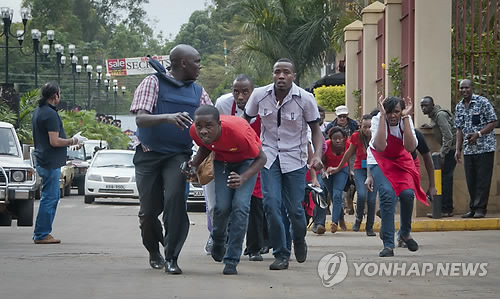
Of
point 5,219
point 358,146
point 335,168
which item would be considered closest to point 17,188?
point 5,219

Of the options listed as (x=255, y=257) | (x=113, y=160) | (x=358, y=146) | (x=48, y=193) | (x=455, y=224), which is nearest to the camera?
(x=255, y=257)

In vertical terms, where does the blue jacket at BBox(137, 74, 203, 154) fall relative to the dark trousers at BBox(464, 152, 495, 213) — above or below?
above

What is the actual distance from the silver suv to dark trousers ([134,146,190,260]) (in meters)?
5.59

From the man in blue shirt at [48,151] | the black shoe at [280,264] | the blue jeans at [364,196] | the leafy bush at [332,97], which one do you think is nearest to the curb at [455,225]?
the blue jeans at [364,196]

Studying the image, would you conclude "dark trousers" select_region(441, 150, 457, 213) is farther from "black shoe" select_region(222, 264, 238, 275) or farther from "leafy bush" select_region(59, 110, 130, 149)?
"leafy bush" select_region(59, 110, 130, 149)

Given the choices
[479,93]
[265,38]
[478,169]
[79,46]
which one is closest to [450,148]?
[478,169]

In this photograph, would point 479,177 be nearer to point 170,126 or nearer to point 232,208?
point 232,208

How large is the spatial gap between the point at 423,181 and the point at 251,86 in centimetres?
662

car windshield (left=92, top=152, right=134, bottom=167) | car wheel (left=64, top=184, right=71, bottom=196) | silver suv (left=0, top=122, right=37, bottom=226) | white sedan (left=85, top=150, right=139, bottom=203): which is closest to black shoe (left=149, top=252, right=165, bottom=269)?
silver suv (left=0, top=122, right=37, bottom=226)

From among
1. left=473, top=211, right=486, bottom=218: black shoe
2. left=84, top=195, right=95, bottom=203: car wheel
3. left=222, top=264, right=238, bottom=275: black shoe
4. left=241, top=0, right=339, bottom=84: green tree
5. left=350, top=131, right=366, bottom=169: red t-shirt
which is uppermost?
left=241, top=0, right=339, bottom=84: green tree

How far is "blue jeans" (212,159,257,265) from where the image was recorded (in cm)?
941

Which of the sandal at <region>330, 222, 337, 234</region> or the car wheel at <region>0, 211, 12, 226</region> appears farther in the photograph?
the car wheel at <region>0, 211, 12, 226</region>

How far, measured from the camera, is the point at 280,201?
32.5 feet

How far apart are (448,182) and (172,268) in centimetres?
849
